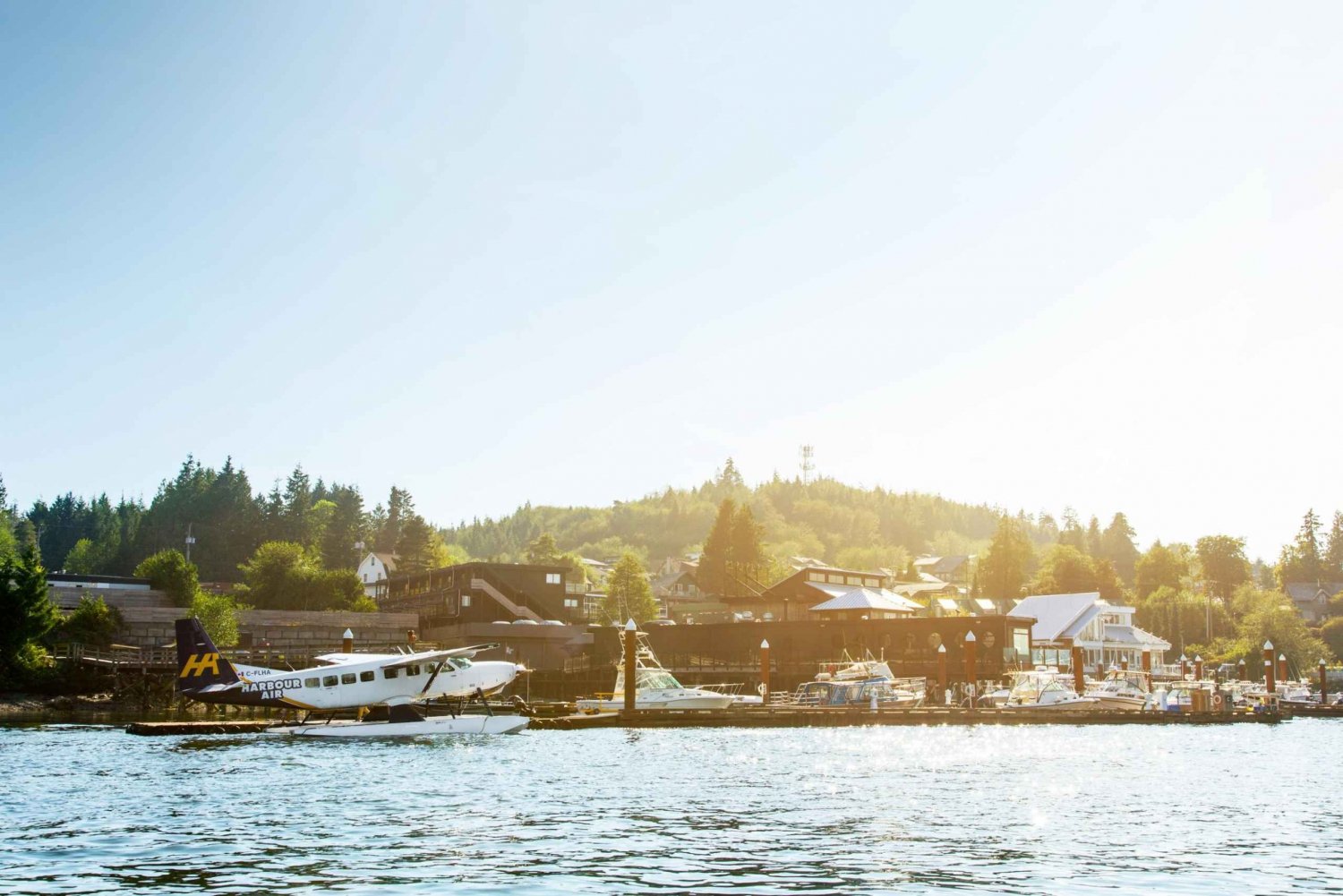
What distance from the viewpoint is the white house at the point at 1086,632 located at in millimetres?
90688

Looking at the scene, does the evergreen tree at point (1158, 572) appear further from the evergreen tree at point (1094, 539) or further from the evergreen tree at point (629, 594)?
the evergreen tree at point (629, 594)

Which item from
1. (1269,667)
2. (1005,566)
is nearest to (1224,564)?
(1005,566)

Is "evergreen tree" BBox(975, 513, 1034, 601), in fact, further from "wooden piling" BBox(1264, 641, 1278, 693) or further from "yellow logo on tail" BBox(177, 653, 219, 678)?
"yellow logo on tail" BBox(177, 653, 219, 678)

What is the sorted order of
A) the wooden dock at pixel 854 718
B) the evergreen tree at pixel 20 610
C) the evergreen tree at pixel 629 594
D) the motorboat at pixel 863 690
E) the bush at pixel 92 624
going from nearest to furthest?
the wooden dock at pixel 854 718, the motorboat at pixel 863 690, the evergreen tree at pixel 20 610, the bush at pixel 92 624, the evergreen tree at pixel 629 594

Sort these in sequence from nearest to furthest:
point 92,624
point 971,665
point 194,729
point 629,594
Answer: point 194,729 → point 971,665 → point 92,624 → point 629,594

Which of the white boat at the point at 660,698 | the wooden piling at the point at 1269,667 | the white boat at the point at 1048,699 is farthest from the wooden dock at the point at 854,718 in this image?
the wooden piling at the point at 1269,667

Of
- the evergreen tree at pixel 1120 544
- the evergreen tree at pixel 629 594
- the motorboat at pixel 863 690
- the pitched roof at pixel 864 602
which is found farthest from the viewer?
the evergreen tree at pixel 1120 544

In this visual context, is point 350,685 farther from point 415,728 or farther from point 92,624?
point 92,624

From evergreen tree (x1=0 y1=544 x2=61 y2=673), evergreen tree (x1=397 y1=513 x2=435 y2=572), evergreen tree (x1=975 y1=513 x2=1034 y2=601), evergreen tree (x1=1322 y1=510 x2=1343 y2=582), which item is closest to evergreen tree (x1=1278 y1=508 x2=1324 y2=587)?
evergreen tree (x1=1322 y1=510 x2=1343 y2=582)

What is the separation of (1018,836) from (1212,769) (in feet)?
54.6

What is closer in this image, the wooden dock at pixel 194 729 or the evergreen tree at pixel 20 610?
the wooden dock at pixel 194 729

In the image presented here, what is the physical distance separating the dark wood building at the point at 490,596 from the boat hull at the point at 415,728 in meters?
41.4

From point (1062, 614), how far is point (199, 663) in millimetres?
74021

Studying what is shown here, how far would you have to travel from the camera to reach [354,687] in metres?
41.6
